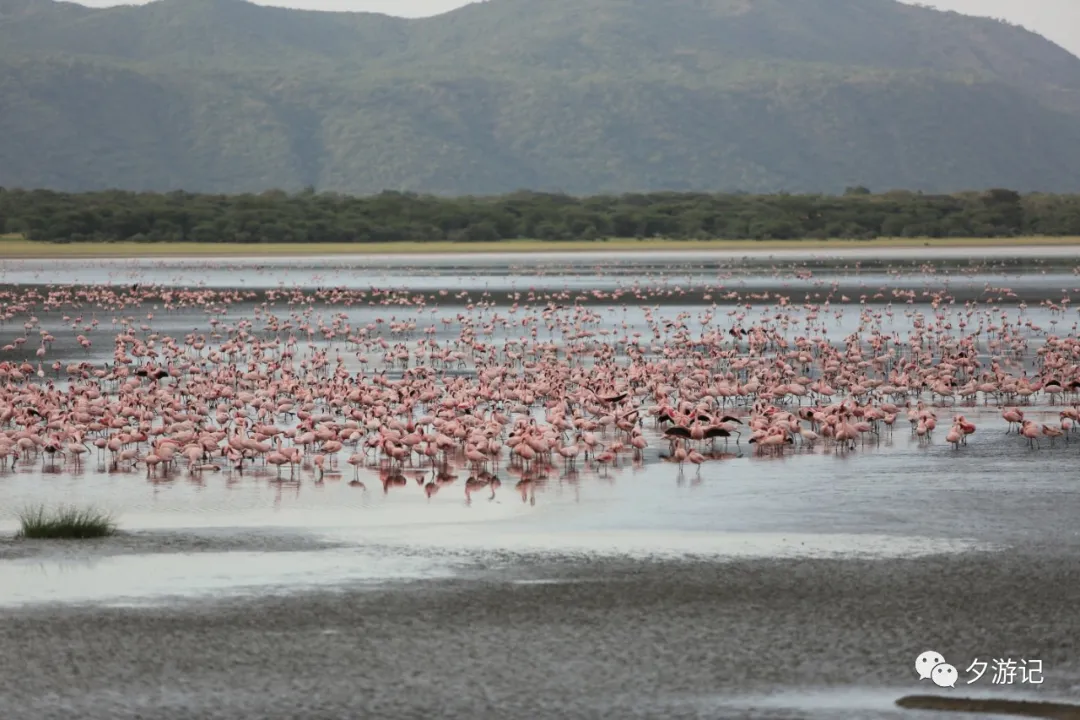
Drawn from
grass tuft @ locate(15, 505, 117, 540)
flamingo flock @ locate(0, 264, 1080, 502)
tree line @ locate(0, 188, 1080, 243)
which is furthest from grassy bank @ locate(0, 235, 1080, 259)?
grass tuft @ locate(15, 505, 117, 540)

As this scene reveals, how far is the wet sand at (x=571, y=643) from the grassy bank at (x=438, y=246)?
3443 inches

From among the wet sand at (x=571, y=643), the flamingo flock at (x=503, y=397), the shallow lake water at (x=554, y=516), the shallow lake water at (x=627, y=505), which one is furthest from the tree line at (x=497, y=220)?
the wet sand at (x=571, y=643)

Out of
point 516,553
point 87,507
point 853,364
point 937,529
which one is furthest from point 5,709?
point 853,364

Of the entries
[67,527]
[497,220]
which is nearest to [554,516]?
[67,527]

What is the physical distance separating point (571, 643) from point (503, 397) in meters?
12.2

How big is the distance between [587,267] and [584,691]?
71.2 m

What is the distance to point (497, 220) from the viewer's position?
124 meters

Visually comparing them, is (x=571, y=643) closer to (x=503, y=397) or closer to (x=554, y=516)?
(x=554, y=516)

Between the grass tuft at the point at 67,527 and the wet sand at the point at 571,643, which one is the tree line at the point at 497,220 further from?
the wet sand at the point at 571,643

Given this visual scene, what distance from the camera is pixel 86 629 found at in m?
11.5

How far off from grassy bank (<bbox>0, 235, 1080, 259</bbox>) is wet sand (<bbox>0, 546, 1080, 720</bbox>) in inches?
3443

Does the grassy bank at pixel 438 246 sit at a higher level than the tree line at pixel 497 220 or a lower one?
lower

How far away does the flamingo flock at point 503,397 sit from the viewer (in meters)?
18.8

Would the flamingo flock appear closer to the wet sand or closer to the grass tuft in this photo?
the grass tuft
